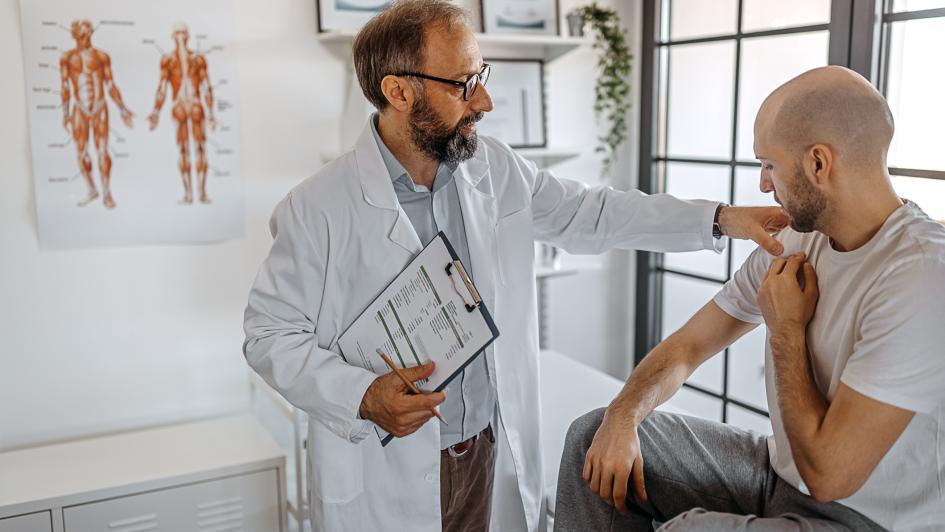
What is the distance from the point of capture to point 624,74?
11.2 feet

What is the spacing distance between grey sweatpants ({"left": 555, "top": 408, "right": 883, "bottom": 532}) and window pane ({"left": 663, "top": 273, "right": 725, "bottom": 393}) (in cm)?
177

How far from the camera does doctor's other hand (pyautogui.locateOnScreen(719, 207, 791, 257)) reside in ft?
5.17

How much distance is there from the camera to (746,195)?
3.10 meters

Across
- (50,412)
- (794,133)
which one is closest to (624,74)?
(794,133)

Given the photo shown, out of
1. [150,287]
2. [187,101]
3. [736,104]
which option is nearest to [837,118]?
[736,104]

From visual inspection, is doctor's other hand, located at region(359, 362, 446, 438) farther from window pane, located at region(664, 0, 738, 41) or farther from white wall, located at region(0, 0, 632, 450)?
window pane, located at region(664, 0, 738, 41)

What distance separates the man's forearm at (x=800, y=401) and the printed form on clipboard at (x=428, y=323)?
465 mm

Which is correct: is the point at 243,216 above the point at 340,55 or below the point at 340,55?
below

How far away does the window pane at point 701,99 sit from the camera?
10.5 feet

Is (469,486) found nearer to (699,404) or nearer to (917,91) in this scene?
(917,91)

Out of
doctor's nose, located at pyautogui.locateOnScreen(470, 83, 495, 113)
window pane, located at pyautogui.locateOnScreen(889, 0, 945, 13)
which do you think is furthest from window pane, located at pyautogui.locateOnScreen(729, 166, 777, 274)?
doctor's nose, located at pyautogui.locateOnScreen(470, 83, 495, 113)

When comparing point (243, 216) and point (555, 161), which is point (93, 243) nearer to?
point (243, 216)

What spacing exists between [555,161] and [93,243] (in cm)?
170

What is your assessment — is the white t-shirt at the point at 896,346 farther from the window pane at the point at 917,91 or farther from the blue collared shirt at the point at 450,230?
the window pane at the point at 917,91
